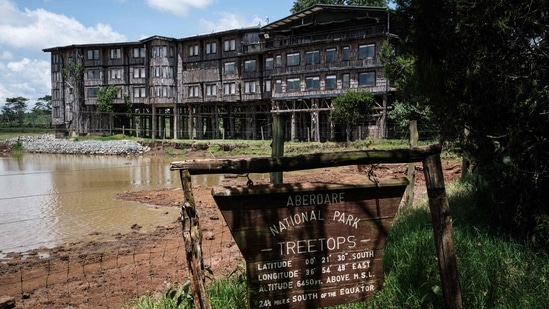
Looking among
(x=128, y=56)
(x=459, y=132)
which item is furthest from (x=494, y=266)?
(x=128, y=56)

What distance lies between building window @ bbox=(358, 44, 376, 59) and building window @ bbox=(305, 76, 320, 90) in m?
4.87

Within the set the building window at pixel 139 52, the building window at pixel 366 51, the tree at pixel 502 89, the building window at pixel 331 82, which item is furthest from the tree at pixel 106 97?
the tree at pixel 502 89

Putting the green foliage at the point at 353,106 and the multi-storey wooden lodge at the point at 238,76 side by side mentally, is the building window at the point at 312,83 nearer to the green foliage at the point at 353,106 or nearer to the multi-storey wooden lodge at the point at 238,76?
the multi-storey wooden lodge at the point at 238,76

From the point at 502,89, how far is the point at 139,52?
55514 mm

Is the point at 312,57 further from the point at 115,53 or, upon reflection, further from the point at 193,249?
the point at 193,249

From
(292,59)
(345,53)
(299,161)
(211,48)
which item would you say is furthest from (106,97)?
(299,161)

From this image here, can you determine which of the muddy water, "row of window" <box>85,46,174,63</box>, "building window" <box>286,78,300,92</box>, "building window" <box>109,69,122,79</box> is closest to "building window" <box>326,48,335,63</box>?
"building window" <box>286,78,300,92</box>

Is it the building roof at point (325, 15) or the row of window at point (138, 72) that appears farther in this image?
the row of window at point (138, 72)

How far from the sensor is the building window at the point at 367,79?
37.8 m

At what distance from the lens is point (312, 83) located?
139 feet

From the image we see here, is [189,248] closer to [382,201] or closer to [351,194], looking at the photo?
[351,194]

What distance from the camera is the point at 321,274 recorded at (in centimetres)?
354

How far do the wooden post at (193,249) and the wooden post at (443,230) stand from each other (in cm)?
198

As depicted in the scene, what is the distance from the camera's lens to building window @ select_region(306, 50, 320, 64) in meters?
41.8
